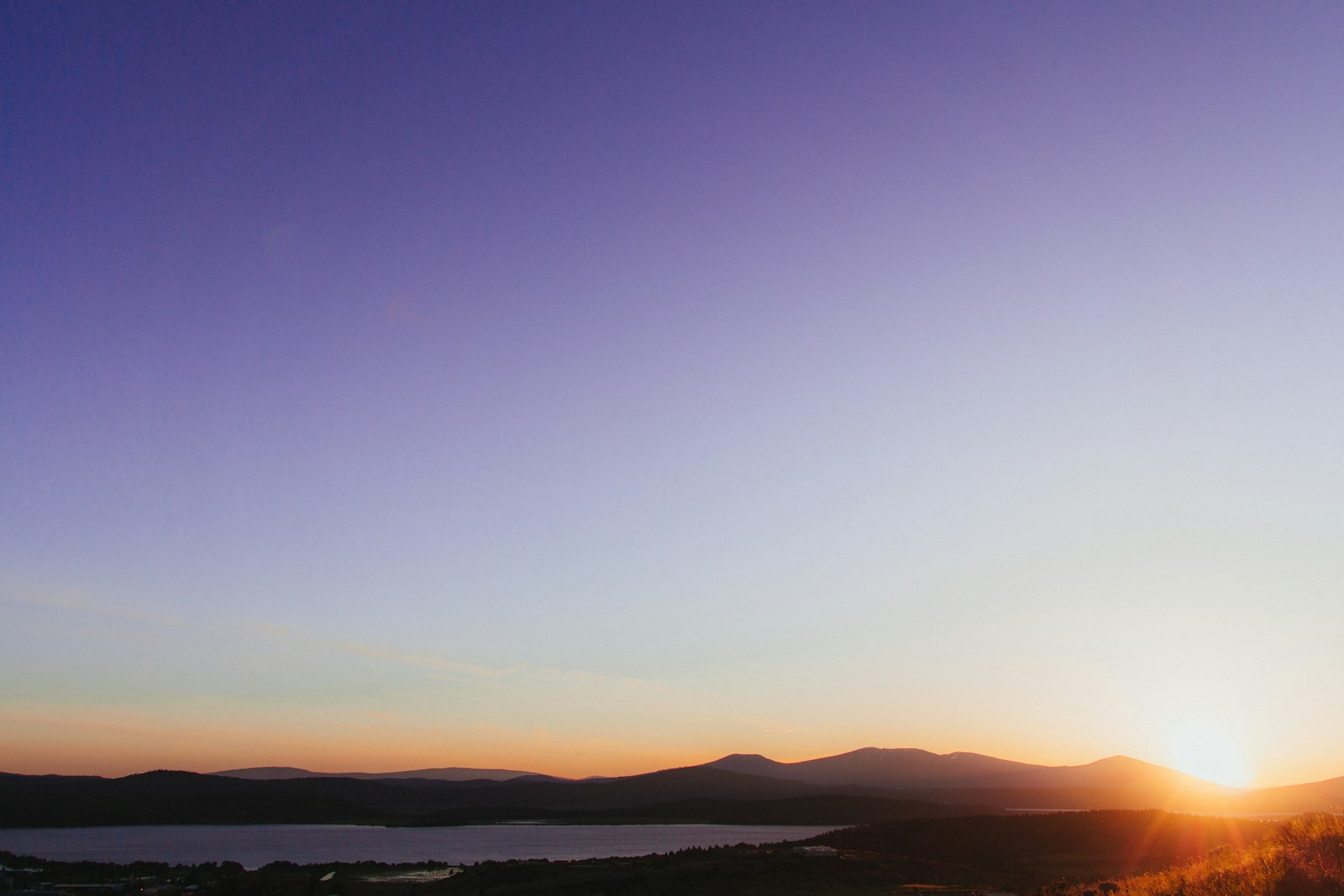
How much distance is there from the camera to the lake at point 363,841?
63.9 meters

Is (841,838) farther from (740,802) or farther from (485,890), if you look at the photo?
(740,802)

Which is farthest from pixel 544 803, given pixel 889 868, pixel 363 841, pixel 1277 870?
pixel 1277 870

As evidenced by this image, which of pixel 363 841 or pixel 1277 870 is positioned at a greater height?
pixel 1277 870

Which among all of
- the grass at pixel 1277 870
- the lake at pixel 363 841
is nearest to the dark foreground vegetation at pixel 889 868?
the grass at pixel 1277 870

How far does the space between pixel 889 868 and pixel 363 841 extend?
69.1 meters

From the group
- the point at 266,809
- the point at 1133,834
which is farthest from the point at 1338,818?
the point at 266,809

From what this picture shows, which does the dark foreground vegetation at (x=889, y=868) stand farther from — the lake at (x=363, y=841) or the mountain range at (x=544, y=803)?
→ the mountain range at (x=544, y=803)

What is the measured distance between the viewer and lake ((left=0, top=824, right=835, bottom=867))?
210ft

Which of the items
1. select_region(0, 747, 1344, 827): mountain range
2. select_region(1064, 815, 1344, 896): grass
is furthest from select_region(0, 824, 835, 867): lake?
select_region(1064, 815, 1344, 896): grass

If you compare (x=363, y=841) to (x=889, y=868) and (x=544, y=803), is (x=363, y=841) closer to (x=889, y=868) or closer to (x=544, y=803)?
(x=889, y=868)

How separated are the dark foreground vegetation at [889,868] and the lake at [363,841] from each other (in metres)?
13.5

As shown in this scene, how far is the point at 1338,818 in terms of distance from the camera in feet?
56.1

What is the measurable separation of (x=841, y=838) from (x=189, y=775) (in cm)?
16475

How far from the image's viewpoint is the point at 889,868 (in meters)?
36.7
